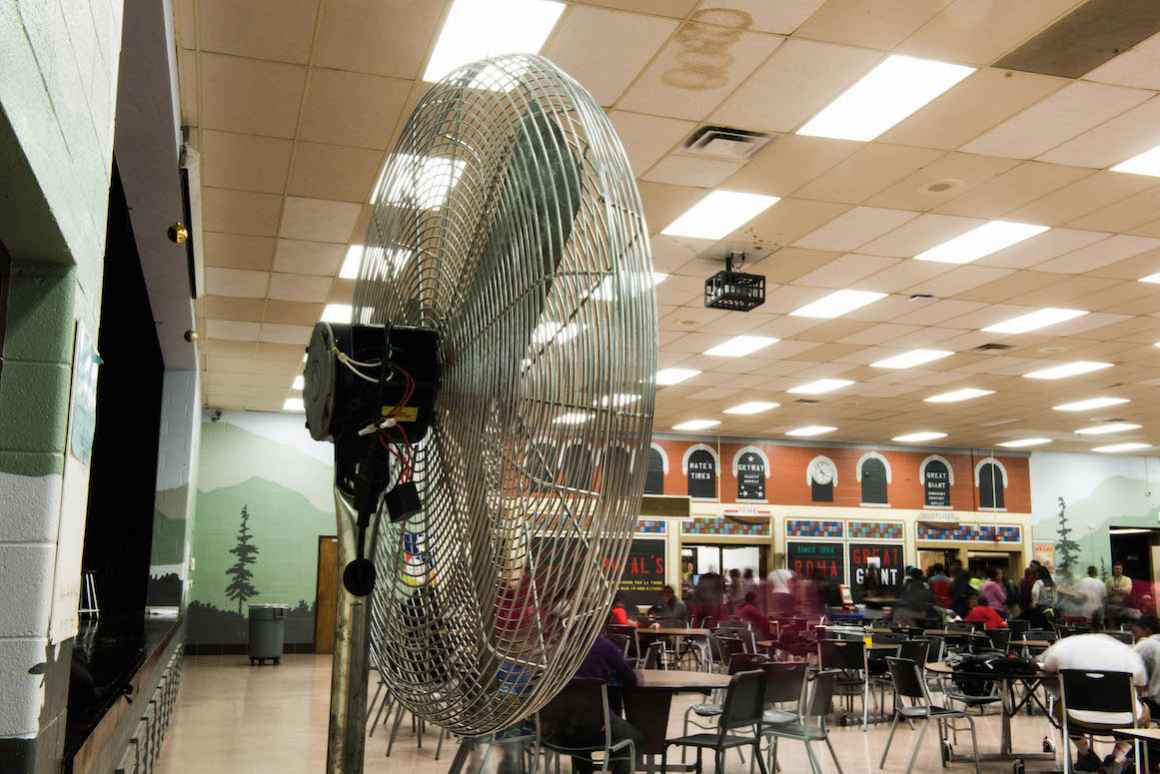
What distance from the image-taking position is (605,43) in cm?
427

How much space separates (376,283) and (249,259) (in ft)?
19.8

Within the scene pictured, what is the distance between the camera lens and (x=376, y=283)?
154 centimetres

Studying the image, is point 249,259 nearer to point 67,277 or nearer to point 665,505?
point 67,277

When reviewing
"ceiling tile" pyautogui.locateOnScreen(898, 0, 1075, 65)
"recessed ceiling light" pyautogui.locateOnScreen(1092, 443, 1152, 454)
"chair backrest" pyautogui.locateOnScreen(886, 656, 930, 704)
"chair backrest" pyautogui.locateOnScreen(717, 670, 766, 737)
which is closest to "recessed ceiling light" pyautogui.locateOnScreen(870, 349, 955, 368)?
"chair backrest" pyautogui.locateOnScreen(886, 656, 930, 704)

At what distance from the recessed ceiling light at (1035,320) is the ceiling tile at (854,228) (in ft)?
8.31

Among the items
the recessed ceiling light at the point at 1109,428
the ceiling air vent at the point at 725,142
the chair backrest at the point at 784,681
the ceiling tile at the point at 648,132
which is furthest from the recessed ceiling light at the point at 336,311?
the recessed ceiling light at the point at 1109,428

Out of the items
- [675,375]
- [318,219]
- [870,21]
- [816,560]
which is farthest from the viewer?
[816,560]

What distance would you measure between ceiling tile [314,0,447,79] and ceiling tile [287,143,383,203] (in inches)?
35.2

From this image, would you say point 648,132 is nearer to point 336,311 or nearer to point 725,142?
point 725,142

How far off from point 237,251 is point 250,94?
246 cm

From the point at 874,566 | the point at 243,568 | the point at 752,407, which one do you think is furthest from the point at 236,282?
the point at 874,566

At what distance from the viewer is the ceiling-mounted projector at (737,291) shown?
22.2 feet

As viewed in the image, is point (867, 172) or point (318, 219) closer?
point (867, 172)

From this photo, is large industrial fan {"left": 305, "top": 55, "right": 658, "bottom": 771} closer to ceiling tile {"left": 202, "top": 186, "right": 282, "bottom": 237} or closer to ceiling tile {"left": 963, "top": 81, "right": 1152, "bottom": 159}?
ceiling tile {"left": 963, "top": 81, "right": 1152, "bottom": 159}
